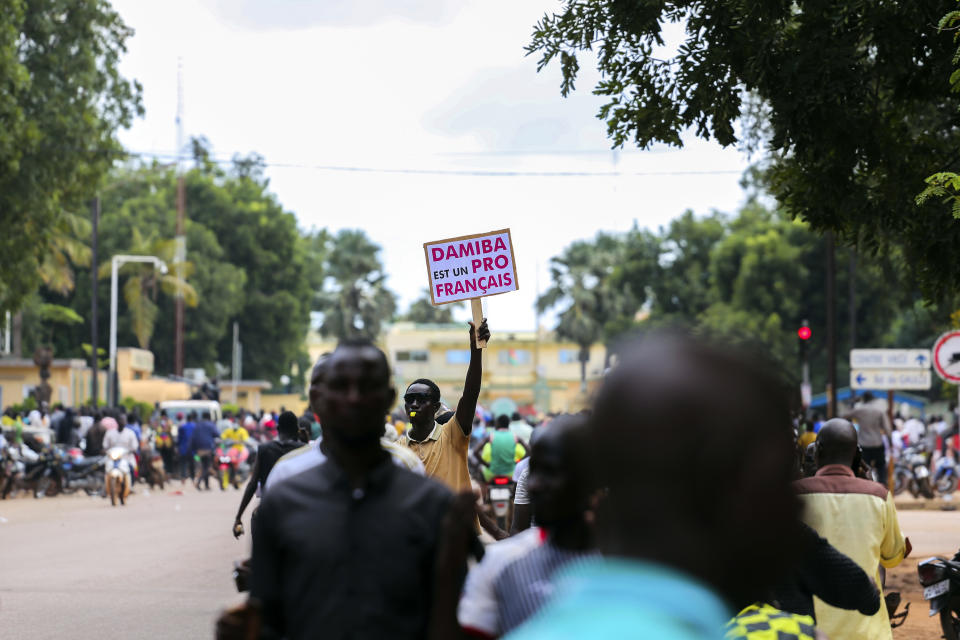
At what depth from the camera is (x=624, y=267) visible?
65125mm

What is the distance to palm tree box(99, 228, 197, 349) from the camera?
59.9 meters

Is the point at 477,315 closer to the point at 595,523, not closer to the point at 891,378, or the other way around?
the point at 595,523

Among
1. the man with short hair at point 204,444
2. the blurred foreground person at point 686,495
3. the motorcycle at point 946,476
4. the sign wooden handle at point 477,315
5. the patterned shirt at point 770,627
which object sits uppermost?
the sign wooden handle at point 477,315

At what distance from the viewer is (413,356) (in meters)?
113

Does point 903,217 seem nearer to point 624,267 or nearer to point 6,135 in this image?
point 6,135

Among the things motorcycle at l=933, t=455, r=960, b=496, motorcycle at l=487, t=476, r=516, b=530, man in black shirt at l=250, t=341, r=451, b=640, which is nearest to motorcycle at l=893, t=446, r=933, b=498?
motorcycle at l=933, t=455, r=960, b=496

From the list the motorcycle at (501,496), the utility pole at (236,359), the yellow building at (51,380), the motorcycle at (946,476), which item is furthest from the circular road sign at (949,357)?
the utility pole at (236,359)

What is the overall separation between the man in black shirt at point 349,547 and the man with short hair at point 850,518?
2.57 metres

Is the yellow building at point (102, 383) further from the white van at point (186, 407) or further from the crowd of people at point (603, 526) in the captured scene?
the crowd of people at point (603, 526)

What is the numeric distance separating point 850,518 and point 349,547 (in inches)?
116

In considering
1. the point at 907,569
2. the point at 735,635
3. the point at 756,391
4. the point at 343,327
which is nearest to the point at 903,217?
the point at 907,569

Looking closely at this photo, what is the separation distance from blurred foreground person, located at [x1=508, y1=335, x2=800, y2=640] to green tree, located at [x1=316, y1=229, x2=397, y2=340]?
300 ft

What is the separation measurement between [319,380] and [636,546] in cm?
427

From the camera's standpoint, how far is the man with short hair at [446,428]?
23.7ft
